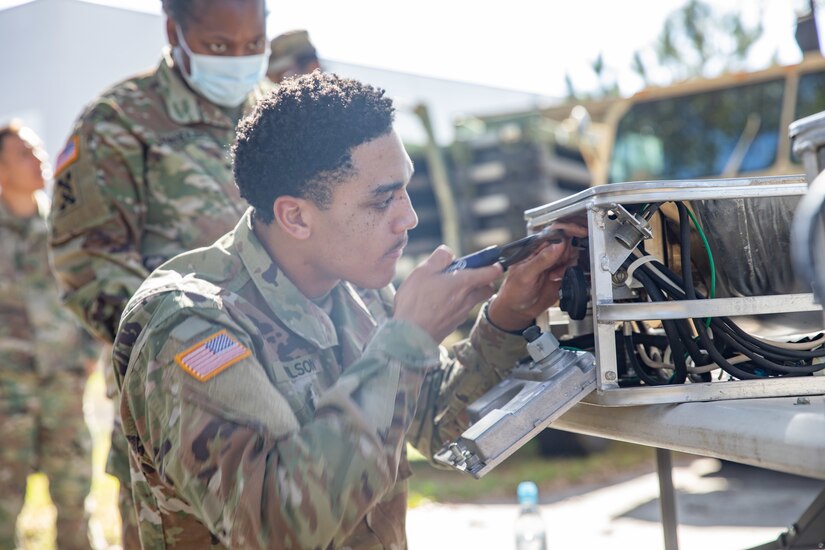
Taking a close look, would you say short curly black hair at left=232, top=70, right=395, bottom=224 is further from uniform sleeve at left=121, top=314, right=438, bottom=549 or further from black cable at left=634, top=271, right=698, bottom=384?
black cable at left=634, top=271, right=698, bottom=384

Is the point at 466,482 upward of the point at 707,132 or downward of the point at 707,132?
downward

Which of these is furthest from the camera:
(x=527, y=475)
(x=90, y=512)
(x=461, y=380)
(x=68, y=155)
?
(x=527, y=475)

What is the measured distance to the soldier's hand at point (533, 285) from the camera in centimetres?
162

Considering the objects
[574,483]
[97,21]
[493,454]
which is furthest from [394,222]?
[97,21]

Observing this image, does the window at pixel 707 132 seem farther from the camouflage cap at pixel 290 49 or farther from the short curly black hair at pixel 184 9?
the short curly black hair at pixel 184 9

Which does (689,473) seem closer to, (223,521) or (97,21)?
(223,521)

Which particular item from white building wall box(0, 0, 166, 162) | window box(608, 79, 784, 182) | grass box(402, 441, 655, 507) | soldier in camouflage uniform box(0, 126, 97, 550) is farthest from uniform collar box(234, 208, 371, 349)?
white building wall box(0, 0, 166, 162)

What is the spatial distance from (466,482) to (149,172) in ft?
13.3

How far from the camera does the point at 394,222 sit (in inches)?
65.1

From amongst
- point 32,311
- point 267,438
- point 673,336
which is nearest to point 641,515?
point 32,311

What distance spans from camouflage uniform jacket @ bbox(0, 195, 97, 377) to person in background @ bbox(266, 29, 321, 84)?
5.14 ft

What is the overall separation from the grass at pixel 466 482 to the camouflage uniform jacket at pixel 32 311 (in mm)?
886

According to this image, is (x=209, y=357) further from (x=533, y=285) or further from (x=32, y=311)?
(x=32, y=311)

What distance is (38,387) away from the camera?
4.02 metres
